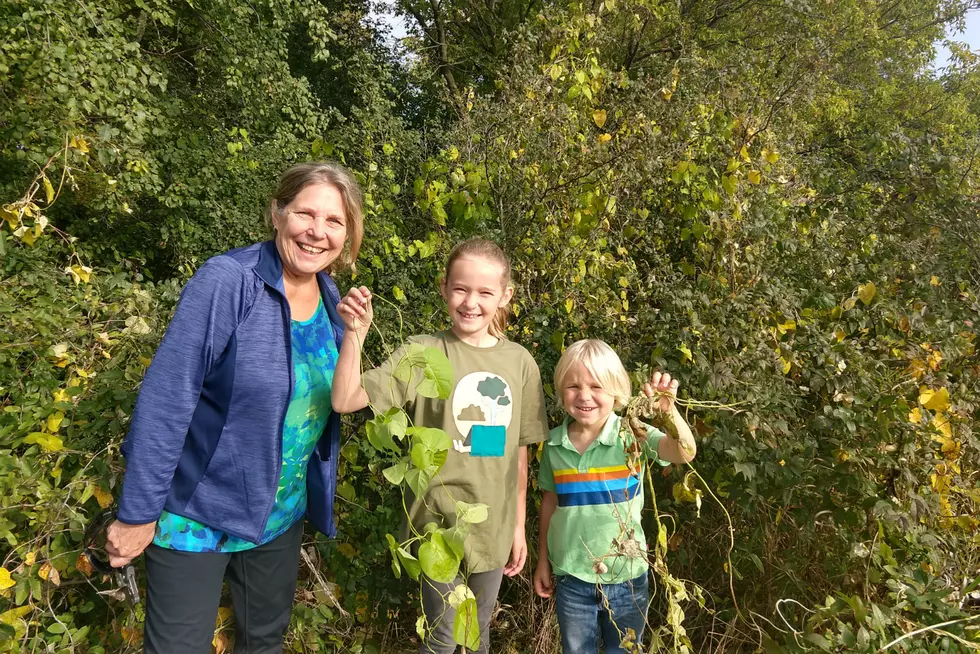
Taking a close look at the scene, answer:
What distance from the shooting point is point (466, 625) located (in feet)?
4.29

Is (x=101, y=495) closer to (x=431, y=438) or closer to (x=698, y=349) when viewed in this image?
(x=431, y=438)

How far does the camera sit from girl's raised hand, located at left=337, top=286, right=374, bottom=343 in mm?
1319

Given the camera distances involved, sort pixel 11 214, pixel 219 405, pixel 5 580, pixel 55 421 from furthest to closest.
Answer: pixel 11 214, pixel 55 421, pixel 5 580, pixel 219 405

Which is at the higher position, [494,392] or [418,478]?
[494,392]

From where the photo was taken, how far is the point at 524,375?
1764 millimetres

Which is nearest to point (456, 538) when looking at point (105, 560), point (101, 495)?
point (105, 560)

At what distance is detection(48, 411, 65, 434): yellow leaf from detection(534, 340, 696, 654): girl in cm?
158

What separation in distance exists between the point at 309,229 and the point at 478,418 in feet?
2.24

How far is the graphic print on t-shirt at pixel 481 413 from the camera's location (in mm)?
1633

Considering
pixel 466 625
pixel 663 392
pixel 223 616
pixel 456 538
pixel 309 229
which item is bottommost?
pixel 223 616

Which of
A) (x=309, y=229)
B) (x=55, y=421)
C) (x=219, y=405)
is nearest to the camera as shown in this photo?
(x=219, y=405)

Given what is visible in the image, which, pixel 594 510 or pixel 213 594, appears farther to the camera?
pixel 594 510

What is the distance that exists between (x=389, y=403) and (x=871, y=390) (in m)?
1.48

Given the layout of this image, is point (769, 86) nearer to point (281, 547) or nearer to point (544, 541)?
point (544, 541)
